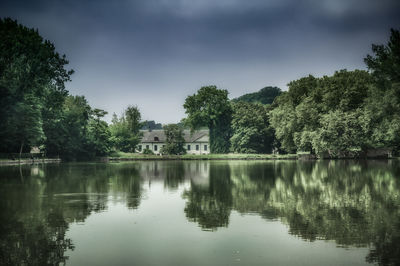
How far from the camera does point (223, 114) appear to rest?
96312 millimetres

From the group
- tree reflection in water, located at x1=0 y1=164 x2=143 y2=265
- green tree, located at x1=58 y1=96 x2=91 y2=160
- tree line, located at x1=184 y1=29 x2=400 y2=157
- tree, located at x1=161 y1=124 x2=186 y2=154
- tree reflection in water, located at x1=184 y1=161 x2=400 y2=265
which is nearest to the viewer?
tree reflection in water, located at x1=0 y1=164 x2=143 y2=265

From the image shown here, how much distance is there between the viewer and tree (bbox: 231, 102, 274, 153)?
88.1 m

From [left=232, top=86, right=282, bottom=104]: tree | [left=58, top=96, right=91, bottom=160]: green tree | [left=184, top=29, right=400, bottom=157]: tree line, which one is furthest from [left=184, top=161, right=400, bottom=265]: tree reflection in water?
[left=232, top=86, right=282, bottom=104]: tree

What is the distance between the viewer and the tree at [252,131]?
88125 mm

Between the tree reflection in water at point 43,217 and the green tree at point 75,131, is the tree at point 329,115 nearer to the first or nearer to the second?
the green tree at point 75,131

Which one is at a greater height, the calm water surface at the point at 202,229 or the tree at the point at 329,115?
the tree at the point at 329,115

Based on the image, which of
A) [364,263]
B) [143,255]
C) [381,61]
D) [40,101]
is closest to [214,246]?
[143,255]

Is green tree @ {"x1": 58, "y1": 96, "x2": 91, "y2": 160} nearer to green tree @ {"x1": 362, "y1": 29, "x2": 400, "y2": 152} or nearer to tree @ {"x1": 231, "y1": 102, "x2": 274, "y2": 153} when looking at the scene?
tree @ {"x1": 231, "y1": 102, "x2": 274, "y2": 153}

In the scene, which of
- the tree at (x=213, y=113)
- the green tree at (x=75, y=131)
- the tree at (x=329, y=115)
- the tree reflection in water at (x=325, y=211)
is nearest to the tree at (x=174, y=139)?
the tree at (x=213, y=113)

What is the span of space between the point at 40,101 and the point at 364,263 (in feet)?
181

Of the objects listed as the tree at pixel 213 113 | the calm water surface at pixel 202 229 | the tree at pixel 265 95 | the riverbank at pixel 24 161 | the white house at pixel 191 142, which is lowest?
the calm water surface at pixel 202 229

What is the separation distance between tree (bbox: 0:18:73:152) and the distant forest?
0.10m

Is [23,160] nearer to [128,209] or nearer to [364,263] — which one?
[128,209]

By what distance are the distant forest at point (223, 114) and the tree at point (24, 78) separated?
0.33 feet
